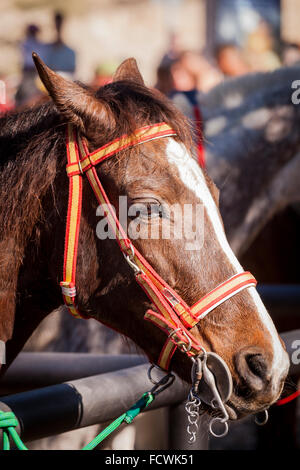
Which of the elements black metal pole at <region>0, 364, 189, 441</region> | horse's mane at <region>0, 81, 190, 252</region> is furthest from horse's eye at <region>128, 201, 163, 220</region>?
black metal pole at <region>0, 364, 189, 441</region>

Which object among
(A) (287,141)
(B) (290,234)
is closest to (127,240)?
(A) (287,141)

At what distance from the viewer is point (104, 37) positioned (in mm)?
12945

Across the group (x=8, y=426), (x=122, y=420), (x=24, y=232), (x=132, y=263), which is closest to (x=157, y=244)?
(x=132, y=263)

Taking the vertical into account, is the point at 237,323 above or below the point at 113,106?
below

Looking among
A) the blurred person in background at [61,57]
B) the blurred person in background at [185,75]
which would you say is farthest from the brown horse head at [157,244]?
the blurred person in background at [61,57]

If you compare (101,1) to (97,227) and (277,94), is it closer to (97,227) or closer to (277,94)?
(277,94)

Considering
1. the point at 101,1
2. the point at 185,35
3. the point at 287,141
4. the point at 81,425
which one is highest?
the point at 101,1

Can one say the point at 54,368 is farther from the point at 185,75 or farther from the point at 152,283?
the point at 185,75

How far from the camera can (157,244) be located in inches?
76.4

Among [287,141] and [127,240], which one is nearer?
[127,240]

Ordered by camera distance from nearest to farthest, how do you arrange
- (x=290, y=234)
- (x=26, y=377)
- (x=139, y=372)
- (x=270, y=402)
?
(x=270, y=402)
(x=139, y=372)
(x=26, y=377)
(x=290, y=234)

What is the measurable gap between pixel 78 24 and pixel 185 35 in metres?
2.14

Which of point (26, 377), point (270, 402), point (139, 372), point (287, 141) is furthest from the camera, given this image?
point (287, 141)

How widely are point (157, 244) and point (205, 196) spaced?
21 centimetres
